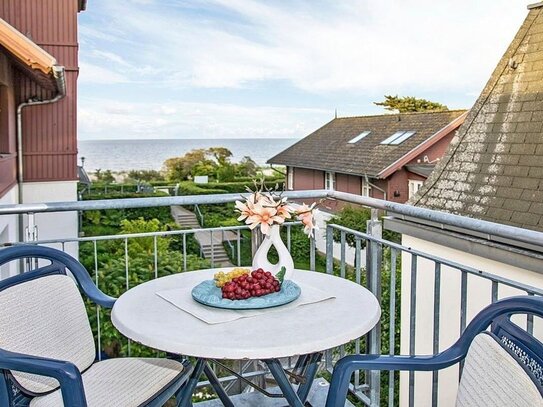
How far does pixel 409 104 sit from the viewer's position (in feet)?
89.4

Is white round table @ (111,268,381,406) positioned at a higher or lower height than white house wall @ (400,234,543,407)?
higher

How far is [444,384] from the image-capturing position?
5.71m

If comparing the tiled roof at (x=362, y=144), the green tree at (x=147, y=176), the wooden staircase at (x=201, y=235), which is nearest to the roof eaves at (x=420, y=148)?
the tiled roof at (x=362, y=144)

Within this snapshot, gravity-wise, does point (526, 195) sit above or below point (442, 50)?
below

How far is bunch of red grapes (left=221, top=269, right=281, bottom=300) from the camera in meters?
1.81

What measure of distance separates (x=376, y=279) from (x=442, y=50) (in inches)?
769

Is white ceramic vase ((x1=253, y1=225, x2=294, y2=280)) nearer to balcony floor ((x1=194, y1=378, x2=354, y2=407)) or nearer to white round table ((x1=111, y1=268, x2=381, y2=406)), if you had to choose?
white round table ((x1=111, y1=268, x2=381, y2=406))

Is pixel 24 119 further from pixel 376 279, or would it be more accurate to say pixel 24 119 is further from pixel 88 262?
pixel 376 279

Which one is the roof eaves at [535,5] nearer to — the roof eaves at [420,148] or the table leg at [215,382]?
the table leg at [215,382]

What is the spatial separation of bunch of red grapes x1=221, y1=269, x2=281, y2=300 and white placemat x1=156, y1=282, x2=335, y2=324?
70 mm

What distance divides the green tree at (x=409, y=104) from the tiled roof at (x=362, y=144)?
17.0 ft

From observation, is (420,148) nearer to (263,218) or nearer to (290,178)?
(290,178)

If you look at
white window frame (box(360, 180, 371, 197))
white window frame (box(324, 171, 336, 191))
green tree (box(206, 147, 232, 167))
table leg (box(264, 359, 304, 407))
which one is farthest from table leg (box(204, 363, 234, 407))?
green tree (box(206, 147, 232, 167))

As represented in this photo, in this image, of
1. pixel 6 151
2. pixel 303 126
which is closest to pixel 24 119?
pixel 6 151
